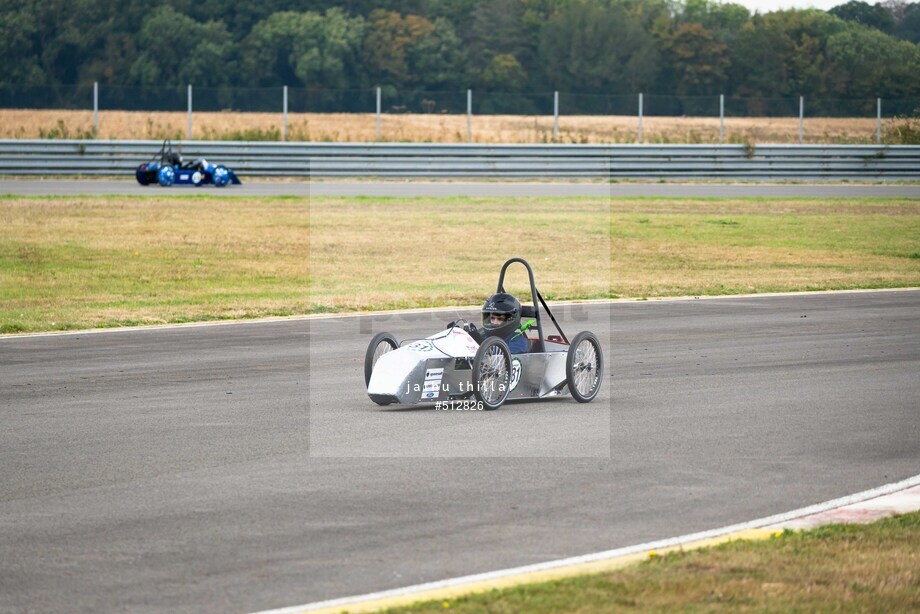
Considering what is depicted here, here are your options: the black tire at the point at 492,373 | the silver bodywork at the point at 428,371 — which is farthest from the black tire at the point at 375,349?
the black tire at the point at 492,373

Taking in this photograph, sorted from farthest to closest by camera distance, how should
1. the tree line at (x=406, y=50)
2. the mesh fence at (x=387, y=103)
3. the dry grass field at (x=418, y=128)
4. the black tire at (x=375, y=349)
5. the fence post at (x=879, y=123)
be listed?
1. the tree line at (x=406, y=50)
2. the mesh fence at (x=387, y=103)
3. the dry grass field at (x=418, y=128)
4. the fence post at (x=879, y=123)
5. the black tire at (x=375, y=349)

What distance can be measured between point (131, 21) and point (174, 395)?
203 ft

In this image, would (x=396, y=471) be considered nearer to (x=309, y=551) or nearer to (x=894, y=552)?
(x=309, y=551)

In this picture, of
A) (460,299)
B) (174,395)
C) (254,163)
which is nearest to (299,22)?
(254,163)

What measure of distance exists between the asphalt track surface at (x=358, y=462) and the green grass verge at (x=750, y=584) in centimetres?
45

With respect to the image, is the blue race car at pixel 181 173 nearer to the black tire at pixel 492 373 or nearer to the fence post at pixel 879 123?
the fence post at pixel 879 123

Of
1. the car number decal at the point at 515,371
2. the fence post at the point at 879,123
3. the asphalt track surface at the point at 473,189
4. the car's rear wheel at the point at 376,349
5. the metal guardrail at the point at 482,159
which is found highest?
the fence post at the point at 879,123

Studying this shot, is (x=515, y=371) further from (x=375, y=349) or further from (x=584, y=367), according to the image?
(x=375, y=349)

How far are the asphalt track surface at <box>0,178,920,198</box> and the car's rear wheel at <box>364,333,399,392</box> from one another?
882 inches

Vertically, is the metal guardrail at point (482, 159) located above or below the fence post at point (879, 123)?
below

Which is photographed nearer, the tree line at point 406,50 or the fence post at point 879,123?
the fence post at point 879,123

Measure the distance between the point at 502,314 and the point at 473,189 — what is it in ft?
85.4

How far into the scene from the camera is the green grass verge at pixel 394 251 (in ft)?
60.7

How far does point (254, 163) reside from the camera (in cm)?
3859
